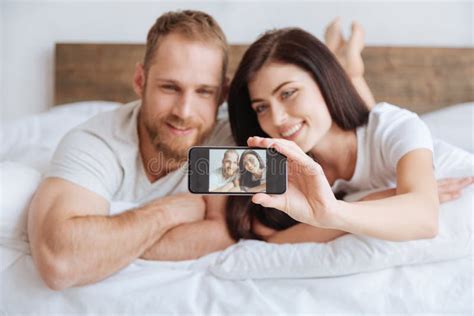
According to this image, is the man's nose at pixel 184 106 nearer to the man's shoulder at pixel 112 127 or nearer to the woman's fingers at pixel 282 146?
the man's shoulder at pixel 112 127

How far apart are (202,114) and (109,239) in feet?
1.23

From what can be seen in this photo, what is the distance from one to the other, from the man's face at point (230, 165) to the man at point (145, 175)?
0.35m

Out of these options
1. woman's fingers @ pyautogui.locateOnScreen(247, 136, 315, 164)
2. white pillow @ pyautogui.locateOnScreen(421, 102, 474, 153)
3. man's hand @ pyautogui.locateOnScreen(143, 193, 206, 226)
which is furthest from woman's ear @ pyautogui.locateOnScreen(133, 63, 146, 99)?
white pillow @ pyautogui.locateOnScreen(421, 102, 474, 153)

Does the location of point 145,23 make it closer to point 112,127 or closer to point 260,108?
point 112,127

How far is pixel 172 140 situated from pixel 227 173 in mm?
434

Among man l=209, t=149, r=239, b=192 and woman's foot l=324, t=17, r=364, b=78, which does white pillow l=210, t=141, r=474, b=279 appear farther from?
woman's foot l=324, t=17, r=364, b=78

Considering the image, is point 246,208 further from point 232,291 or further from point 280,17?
point 280,17

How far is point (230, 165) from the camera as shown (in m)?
0.76

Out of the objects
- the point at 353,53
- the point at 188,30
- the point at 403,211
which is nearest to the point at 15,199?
the point at 188,30

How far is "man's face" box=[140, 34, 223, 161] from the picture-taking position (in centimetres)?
112

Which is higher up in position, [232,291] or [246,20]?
[246,20]

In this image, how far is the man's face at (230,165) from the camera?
2.51 feet

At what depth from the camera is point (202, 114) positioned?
3.83 ft

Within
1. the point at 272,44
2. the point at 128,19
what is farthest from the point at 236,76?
the point at 128,19
